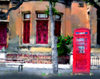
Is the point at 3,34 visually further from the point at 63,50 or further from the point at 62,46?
the point at 63,50

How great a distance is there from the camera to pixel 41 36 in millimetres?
17922

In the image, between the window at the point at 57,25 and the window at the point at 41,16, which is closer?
the window at the point at 41,16

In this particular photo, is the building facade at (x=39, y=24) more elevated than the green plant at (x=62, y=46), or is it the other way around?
the building facade at (x=39, y=24)

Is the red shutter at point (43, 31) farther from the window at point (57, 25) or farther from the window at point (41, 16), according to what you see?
the window at point (57, 25)

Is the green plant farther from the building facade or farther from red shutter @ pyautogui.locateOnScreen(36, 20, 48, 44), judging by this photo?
red shutter @ pyautogui.locateOnScreen(36, 20, 48, 44)

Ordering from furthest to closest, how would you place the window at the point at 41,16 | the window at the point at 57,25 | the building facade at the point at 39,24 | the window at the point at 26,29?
the window at the point at 26,29 → the window at the point at 57,25 → the window at the point at 41,16 → the building facade at the point at 39,24

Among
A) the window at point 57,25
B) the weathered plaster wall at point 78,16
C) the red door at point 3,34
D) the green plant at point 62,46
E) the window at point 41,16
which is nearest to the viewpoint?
the green plant at point 62,46

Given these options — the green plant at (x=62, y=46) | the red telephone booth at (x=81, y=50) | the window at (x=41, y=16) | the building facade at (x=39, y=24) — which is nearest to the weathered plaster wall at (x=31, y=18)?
the building facade at (x=39, y=24)

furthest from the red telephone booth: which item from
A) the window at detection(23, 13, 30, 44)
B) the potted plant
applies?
the window at detection(23, 13, 30, 44)

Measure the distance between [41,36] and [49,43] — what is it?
0.88m

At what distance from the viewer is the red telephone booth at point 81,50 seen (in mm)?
12227

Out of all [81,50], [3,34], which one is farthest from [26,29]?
[81,50]

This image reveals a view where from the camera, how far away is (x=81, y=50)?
1243 cm

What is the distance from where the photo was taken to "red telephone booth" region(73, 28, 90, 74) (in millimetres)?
12227
